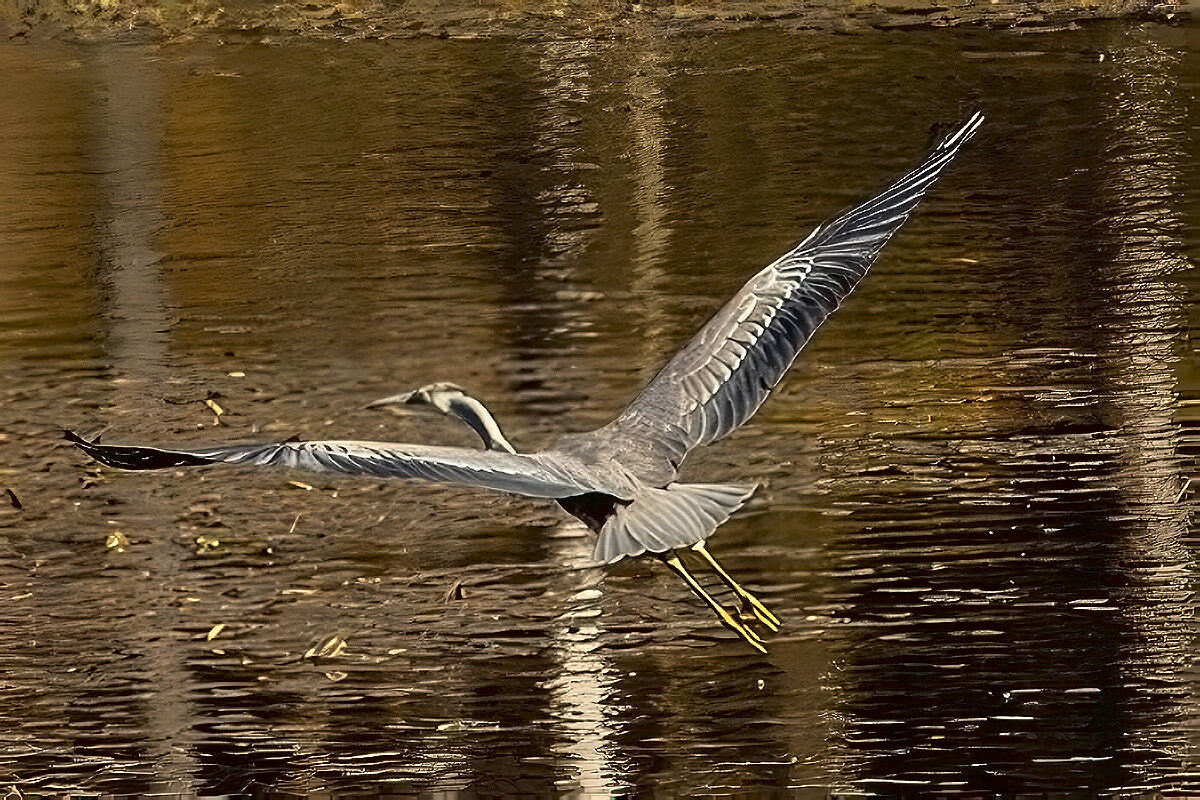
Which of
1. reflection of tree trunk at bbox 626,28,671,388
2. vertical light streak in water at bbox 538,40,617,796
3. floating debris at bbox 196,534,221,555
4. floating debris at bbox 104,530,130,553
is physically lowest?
vertical light streak in water at bbox 538,40,617,796

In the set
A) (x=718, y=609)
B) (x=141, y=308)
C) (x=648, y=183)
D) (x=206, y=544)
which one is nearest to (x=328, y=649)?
(x=206, y=544)

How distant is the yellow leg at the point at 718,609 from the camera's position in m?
3.84

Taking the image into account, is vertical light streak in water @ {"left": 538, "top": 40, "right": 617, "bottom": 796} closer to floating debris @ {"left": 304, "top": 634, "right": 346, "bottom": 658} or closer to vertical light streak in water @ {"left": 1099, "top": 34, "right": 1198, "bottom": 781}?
floating debris @ {"left": 304, "top": 634, "right": 346, "bottom": 658}

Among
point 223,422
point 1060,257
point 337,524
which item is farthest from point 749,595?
point 1060,257

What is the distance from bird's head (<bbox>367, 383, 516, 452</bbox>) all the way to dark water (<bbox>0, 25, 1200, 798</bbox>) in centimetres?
28

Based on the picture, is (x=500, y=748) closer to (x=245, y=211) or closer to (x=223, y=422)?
(x=223, y=422)

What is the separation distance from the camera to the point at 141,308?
5613 mm

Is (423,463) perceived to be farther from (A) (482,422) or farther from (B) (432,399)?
(B) (432,399)

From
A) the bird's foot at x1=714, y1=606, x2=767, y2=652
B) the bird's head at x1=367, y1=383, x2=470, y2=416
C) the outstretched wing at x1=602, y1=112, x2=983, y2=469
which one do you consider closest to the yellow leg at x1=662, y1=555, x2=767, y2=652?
the bird's foot at x1=714, y1=606, x2=767, y2=652

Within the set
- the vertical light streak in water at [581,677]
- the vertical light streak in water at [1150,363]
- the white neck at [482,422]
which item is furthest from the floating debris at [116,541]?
the vertical light streak in water at [1150,363]

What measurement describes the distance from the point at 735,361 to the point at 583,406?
1058mm

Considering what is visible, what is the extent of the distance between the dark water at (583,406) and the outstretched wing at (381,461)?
546 mm

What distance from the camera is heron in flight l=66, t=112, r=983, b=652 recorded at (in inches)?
137

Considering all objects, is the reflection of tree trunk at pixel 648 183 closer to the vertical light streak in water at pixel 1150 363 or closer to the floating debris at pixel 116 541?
the vertical light streak in water at pixel 1150 363
